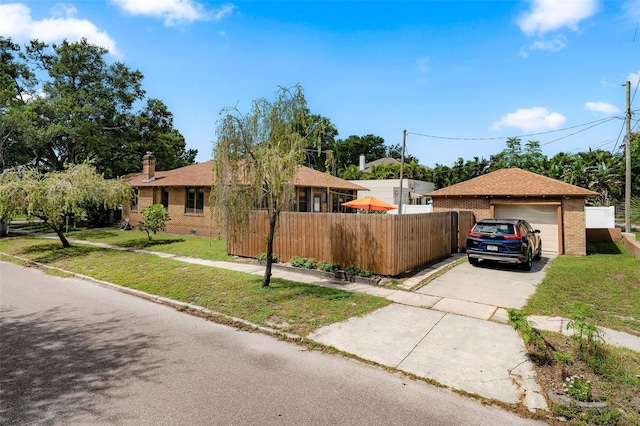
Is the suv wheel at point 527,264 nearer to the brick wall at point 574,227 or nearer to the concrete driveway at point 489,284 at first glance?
the concrete driveway at point 489,284

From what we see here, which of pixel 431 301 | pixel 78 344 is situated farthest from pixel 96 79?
pixel 431 301

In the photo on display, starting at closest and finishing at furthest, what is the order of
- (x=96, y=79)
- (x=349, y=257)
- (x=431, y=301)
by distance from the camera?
(x=431, y=301) → (x=349, y=257) → (x=96, y=79)

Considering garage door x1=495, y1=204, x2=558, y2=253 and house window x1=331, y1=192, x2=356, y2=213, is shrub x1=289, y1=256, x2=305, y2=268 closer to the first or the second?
garage door x1=495, y1=204, x2=558, y2=253

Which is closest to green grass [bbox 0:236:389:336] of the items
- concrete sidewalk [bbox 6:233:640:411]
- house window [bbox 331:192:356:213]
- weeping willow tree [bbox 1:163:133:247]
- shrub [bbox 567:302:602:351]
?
concrete sidewalk [bbox 6:233:640:411]

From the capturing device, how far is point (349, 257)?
1039cm

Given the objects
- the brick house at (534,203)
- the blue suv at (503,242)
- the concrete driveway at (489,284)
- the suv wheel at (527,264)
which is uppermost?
the brick house at (534,203)

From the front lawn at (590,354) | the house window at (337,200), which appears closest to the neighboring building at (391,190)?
the house window at (337,200)

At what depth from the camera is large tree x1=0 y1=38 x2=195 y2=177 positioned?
25.4 metres

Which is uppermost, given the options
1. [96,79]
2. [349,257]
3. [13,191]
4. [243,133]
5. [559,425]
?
[96,79]

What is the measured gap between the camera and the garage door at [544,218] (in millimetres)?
15242

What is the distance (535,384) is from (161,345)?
533 cm

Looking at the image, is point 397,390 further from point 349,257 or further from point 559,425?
point 349,257

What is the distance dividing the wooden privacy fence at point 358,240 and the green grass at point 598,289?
346 cm

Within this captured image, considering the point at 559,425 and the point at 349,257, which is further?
the point at 349,257
